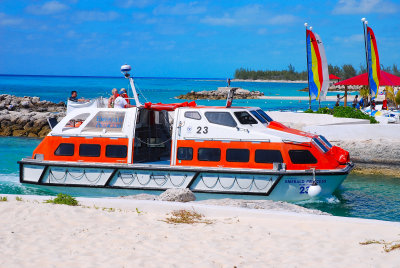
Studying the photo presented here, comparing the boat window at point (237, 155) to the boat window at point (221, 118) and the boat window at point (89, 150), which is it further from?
the boat window at point (89, 150)

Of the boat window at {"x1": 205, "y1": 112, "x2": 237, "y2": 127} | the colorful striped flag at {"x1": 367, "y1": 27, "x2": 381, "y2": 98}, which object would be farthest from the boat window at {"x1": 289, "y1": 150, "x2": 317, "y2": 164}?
the colorful striped flag at {"x1": 367, "y1": 27, "x2": 381, "y2": 98}

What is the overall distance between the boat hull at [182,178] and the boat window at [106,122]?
42.6 inches

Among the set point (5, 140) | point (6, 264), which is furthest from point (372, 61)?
point (6, 264)

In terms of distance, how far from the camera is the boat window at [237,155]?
545 inches

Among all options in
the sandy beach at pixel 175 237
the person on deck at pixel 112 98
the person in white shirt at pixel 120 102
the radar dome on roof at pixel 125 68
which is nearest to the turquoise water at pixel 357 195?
the person in white shirt at pixel 120 102

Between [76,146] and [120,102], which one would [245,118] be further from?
[76,146]

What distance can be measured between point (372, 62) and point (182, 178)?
19.5 meters

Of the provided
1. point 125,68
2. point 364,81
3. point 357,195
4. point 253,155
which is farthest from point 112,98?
point 364,81

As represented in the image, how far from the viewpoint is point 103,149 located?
1473 cm

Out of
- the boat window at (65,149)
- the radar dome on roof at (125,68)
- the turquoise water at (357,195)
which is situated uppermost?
the radar dome on roof at (125,68)

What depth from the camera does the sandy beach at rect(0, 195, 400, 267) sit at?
725cm

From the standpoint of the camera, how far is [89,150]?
14852 mm

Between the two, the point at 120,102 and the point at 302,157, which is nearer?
the point at 302,157

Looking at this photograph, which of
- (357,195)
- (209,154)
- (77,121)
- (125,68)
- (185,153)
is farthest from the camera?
(357,195)
